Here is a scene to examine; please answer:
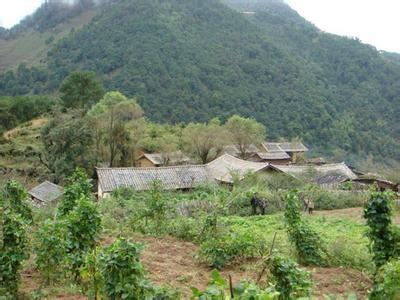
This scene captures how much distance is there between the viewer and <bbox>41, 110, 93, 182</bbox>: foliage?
112ft

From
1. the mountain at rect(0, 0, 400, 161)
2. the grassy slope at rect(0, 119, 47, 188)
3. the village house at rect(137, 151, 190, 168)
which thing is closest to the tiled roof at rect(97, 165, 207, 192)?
the village house at rect(137, 151, 190, 168)

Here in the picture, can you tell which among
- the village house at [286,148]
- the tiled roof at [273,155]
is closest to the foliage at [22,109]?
the tiled roof at [273,155]

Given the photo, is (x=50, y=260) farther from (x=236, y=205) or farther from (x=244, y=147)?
(x=244, y=147)

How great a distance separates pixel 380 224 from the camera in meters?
9.61

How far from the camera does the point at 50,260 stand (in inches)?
327

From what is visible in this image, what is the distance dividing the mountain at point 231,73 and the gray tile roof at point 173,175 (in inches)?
1056

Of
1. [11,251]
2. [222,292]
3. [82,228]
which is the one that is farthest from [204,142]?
[222,292]

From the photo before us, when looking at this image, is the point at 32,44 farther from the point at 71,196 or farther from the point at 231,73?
the point at 71,196

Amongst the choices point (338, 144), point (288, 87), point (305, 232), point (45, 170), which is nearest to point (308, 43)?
point (288, 87)

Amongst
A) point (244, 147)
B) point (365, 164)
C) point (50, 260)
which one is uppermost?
point (50, 260)

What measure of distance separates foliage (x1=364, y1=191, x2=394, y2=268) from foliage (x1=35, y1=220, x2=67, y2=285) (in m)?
6.38

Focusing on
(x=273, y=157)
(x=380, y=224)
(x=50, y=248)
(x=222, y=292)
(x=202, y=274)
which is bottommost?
(x=273, y=157)

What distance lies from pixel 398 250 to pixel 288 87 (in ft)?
225

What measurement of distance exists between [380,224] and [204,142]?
3225 cm
